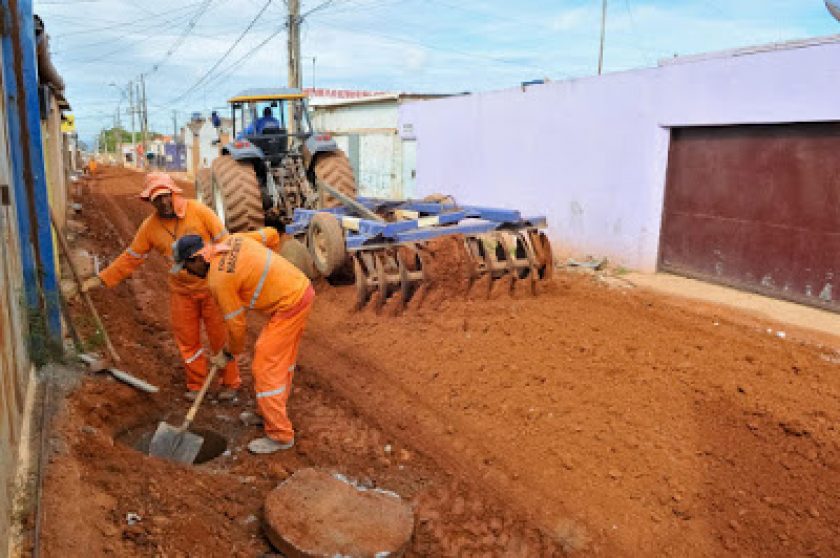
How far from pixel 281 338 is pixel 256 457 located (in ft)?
2.52

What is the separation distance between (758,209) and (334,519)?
6.77 m

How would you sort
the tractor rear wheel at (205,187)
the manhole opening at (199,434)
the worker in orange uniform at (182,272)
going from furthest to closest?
the tractor rear wheel at (205,187)
the worker in orange uniform at (182,272)
the manhole opening at (199,434)

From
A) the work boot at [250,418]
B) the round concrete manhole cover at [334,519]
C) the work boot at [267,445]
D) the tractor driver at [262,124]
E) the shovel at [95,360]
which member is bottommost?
the work boot at [250,418]

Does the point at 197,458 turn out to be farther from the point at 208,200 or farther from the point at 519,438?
the point at 208,200

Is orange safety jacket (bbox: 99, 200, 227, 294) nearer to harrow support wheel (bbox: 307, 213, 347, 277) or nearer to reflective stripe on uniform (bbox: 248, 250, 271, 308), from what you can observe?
reflective stripe on uniform (bbox: 248, 250, 271, 308)

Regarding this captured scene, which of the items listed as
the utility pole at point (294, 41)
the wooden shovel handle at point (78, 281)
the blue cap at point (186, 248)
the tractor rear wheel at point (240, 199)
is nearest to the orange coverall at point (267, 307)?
the blue cap at point (186, 248)

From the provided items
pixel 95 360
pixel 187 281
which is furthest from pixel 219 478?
pixel 95 360

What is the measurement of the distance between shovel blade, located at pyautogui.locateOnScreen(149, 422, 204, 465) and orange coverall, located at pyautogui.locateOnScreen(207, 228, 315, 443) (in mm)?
459

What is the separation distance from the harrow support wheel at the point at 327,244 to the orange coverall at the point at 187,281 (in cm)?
211

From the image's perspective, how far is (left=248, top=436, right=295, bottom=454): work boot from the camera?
4.04m

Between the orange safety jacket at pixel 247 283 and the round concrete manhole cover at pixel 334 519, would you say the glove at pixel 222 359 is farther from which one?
the round concrete manhole cover at pixel 334 519

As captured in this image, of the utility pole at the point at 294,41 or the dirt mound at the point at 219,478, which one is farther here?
the utility pole at the point at 294,41

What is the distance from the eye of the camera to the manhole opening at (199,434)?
163 inches

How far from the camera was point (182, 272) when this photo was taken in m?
4.55
